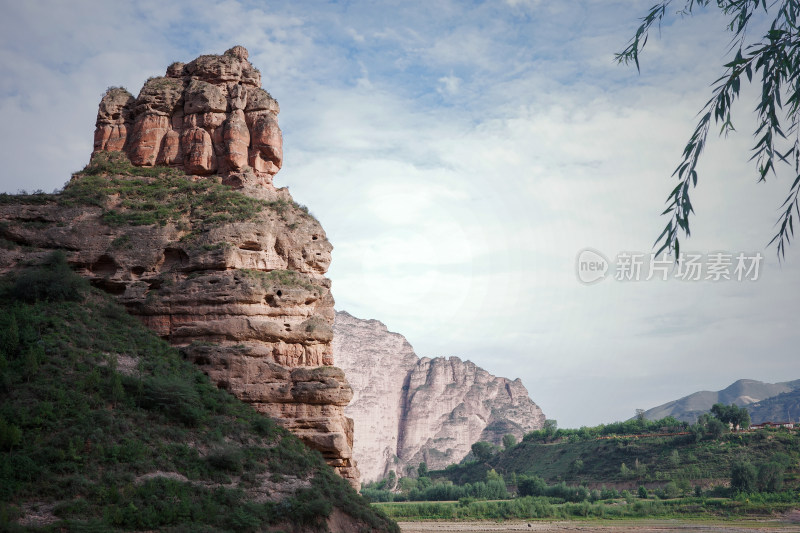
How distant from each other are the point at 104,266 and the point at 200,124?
1107cm

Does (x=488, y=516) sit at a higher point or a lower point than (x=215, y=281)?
lower

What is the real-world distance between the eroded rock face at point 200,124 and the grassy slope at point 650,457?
67.2m

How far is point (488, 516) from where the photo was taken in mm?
73188

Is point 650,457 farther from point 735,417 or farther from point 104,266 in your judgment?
point 104,266

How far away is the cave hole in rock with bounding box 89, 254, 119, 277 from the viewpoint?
3191cm

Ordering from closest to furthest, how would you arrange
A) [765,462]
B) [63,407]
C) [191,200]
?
[63,407] → [191,200] → [765,462]

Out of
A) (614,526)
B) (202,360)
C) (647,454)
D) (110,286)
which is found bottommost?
(614,526)

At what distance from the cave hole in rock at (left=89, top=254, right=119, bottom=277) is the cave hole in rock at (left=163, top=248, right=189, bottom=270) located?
7.94ft

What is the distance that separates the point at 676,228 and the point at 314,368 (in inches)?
914

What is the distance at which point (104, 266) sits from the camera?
106ft

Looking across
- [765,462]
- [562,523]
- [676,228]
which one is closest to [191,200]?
[676,228]

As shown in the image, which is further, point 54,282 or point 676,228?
point 54,282

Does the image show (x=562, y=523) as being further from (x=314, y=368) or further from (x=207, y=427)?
(x=207, y=427)

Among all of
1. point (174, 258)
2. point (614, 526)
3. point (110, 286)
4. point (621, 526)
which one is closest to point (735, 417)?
point (621, 526)
